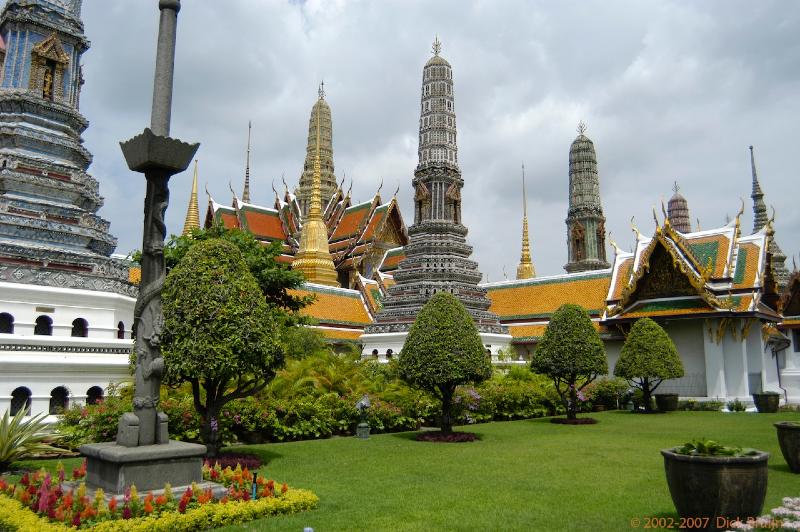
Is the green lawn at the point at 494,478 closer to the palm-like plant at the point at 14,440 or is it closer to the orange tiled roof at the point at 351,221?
the palm-like plant at the point at 14,440

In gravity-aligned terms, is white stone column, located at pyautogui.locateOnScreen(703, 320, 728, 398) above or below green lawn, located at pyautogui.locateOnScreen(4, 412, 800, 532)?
above

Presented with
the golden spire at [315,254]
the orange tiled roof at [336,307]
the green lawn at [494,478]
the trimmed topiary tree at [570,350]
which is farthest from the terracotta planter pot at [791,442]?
the golden spire at [315,254]

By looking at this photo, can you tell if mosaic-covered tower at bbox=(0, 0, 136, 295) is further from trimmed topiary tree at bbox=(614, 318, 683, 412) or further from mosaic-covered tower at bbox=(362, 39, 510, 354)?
trimmed topiary tree at bbox=(614, 318, 683, 412)

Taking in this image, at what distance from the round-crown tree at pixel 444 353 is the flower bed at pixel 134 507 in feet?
19.3

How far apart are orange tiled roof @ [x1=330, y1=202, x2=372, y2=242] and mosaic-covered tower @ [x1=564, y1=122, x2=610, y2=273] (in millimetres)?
13819

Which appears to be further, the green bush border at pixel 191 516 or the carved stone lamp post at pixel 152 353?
the carved stone lamp post at pixel 152 353

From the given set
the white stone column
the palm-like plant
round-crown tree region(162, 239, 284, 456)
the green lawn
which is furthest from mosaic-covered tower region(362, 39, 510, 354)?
the palm-like plant

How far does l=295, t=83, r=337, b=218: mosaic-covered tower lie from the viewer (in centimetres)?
4525

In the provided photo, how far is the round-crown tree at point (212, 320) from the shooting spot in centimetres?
825

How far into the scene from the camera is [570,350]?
51.7 feet

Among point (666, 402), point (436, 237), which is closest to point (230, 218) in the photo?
point (436, 237)

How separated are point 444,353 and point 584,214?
107ft

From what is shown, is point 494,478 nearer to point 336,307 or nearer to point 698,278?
point 698,278

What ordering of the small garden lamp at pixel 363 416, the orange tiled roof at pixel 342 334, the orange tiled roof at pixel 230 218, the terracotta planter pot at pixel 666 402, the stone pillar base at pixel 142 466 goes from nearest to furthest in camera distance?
the stone pillar base at pixel 142 466, the small garden lamp at pixel 363 416, the terracotta planter pot at pixel 666 402, the orange tiled roof at pixel 342 334, the orange tiled roof at pixel 230 218
